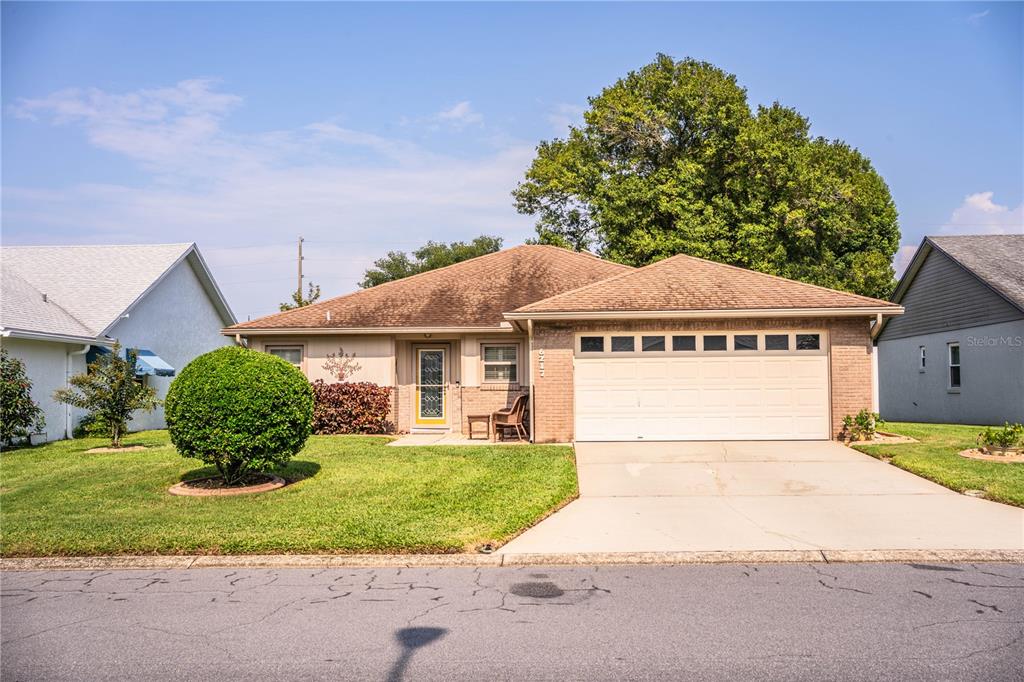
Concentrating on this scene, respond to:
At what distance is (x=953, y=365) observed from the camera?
79.8ft

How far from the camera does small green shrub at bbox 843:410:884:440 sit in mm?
15023

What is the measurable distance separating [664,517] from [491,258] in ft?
52.5

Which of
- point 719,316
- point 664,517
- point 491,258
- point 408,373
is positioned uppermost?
point 491,258

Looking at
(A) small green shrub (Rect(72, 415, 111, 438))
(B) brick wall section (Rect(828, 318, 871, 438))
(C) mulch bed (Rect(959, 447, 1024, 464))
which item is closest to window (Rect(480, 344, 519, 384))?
(B) brick wall section (Rect(828, 318, 871, 438))

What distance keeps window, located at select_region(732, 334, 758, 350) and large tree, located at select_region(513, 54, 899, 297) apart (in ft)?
47.2

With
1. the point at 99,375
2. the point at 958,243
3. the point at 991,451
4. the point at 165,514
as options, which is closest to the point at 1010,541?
the point at 991,451

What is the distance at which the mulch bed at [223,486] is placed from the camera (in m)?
10.5

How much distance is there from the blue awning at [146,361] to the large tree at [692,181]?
17647mm

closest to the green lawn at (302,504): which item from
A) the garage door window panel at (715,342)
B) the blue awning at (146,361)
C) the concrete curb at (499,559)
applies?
the concrete curb at (499,559)

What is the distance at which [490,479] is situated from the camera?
1144 cm

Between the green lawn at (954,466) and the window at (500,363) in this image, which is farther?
the window at (500,363)


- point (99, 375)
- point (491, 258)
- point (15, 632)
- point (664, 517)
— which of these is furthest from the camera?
point (491, 258)

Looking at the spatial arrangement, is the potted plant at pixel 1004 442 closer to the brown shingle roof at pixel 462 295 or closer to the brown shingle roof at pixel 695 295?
the brown shingle roof at pixel 695 295

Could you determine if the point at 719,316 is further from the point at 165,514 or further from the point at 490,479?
the point at 165,514
